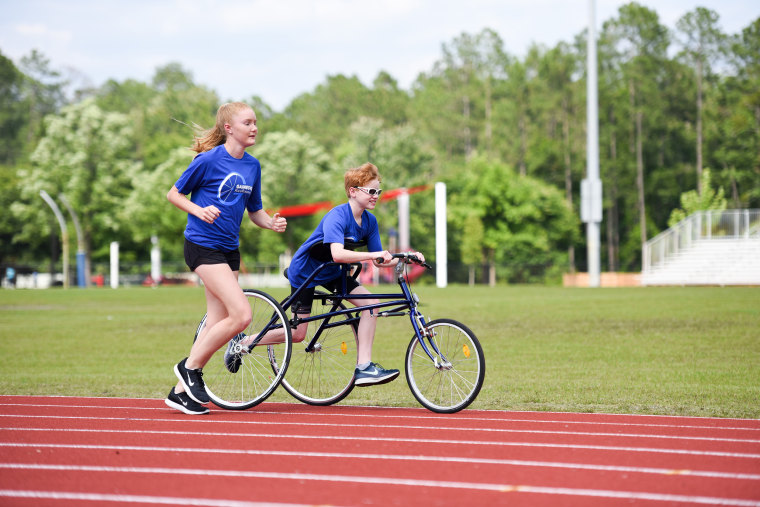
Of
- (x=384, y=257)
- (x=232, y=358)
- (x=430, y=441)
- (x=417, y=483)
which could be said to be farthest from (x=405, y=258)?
(x=417, y=483)

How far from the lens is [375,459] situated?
17.6ft

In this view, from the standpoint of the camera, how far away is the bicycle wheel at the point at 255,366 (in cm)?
764

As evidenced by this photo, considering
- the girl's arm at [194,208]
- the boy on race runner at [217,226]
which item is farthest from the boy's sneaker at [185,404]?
the girl's arm at [194,208]

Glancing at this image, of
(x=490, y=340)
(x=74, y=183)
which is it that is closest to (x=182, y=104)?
(x=74, y=183)

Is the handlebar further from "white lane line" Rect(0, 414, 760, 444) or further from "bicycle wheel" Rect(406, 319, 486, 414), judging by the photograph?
"white lane line" Rect(0, 414, 760, 444)

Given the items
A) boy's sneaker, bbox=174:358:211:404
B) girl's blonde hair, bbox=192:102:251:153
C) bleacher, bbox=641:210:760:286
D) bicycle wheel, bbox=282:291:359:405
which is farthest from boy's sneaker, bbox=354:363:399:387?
bleacher, bbox=641:210:760:286

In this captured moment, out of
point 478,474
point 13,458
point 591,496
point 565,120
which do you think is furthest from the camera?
point 565,120

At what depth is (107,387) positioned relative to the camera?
33.0 feet

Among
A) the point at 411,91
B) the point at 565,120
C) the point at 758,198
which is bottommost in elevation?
the point at 758,198

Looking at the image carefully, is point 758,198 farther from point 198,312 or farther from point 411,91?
point 198,312

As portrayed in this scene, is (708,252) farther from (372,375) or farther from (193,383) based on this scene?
(193,383)

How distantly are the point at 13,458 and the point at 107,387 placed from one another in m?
4.64

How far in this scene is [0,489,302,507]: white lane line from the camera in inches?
170

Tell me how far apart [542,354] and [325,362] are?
5972 mm
